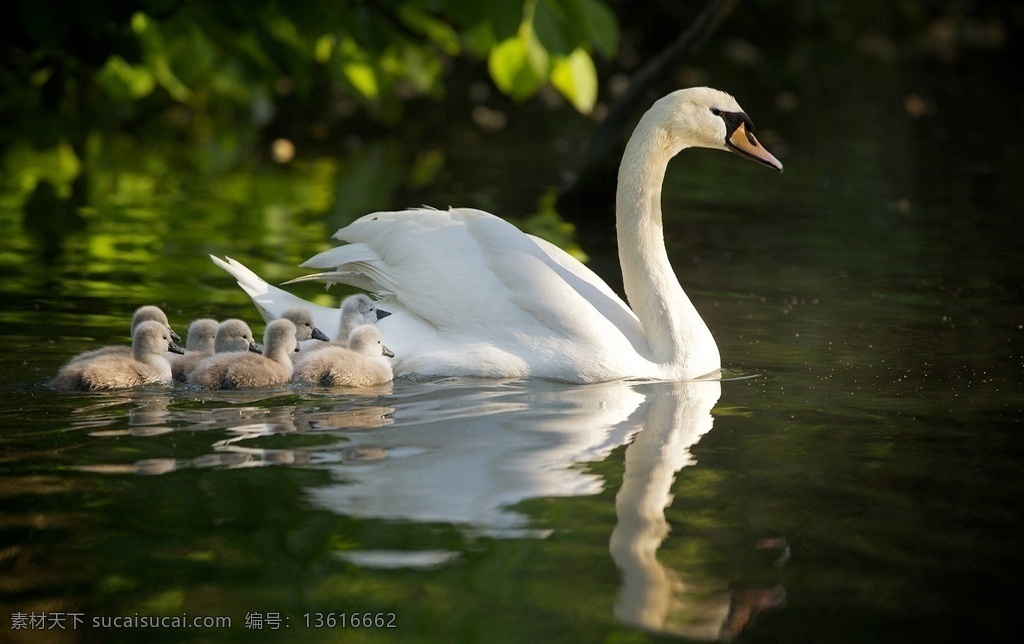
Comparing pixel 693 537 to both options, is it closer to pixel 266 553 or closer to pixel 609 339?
pixel 266 553

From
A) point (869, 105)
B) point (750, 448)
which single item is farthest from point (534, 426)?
point (869, 105)

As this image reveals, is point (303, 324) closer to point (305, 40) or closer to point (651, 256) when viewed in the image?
point (651, 256)

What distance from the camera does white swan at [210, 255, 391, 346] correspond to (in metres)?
7.07

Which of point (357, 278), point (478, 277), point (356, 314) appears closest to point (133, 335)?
point (356, 314)

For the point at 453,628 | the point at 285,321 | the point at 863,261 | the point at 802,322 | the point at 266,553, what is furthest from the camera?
the point at 863,261

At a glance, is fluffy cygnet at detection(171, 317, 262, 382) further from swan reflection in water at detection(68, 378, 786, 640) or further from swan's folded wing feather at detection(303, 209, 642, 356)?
swan's folded wing feather at detection(303, 209, 642, 356)

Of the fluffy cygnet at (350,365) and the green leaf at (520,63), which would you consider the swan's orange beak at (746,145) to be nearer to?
the fluffy cygnet at (350,365)

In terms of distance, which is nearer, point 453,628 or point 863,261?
point 453,628

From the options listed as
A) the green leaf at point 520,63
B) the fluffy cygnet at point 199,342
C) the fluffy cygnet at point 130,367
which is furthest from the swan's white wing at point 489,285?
the green leaf at point 520,63

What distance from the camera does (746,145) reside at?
23.7ft

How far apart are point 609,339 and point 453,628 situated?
9.67 ft

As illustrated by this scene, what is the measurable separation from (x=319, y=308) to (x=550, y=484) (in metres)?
2.76

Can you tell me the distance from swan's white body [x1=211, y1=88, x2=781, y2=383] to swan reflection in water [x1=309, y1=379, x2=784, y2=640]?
0.14 meters

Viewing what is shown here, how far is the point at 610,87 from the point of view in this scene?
27266 mm
